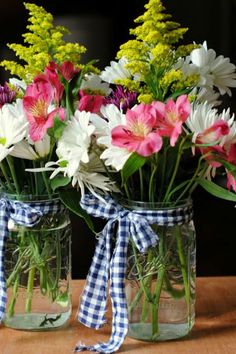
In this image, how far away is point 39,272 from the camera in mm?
1116

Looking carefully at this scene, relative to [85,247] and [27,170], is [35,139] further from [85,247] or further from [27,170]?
[85,247]

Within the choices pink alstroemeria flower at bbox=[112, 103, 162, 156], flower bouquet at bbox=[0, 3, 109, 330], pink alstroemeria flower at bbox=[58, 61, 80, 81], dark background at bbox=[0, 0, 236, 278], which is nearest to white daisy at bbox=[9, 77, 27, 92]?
flower bouquet at bbox=[0, 3, 109, 330]

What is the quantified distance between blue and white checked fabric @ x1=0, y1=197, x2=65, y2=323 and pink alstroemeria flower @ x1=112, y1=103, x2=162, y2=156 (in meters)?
0.19

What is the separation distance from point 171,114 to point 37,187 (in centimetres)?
25

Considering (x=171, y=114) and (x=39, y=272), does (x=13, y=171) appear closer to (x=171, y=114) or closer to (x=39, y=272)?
(x=39, y=272)

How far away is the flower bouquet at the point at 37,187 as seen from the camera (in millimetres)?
1032

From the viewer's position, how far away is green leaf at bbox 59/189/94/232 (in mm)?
1071

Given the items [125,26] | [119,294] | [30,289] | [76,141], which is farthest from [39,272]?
[125,26]

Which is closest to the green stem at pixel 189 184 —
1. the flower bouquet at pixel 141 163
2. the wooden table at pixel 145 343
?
the flower bouquet at pixel 141 163

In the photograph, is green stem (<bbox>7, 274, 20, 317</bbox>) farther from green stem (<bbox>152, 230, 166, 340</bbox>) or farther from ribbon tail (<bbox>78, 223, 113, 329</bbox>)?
green stem (<bbox>152, 230, 166, 340</bbox>)

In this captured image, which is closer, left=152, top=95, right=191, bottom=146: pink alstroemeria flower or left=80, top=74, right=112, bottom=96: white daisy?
left=152, top=95, right=191, bottom=146: pink alstroemeria flower

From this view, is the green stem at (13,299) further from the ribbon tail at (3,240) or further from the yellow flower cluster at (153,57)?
the yellow flower cluster at (153,57)

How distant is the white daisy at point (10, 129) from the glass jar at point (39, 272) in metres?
0.10

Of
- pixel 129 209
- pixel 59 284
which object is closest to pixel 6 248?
pixel 59 284
